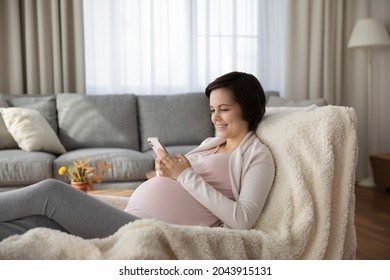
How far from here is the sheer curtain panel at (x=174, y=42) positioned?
3992 mm

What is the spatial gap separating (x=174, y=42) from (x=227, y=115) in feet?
9.16

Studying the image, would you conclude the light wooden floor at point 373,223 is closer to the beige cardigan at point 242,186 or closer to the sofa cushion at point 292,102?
the sofa cushion at point 292,102

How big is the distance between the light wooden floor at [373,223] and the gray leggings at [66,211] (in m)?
1.58

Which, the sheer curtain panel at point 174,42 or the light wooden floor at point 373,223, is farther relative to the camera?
the sheer curtain panel at point 174,42

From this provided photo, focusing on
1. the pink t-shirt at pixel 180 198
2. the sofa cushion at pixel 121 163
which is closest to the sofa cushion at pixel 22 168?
the sofa cushion at pixel 121 163

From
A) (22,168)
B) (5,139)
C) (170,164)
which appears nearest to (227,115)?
(170,164)

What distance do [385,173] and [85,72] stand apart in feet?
8.89

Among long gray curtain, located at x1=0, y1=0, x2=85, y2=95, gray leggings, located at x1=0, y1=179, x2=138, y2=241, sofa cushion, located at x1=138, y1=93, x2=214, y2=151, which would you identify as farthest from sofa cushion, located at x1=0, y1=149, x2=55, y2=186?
gray leggings, located at x1=0, y1=179, x2=138, y2=241

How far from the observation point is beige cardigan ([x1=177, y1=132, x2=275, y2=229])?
129cm

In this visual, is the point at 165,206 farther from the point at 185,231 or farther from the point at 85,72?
the point at 85,72

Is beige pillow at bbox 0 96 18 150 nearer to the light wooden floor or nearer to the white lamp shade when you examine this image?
the light wooden floor

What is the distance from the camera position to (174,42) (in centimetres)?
413

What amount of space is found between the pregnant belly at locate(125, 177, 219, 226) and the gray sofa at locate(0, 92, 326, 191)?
168 centimetres

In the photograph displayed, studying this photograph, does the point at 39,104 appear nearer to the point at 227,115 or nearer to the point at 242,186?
the point at 227,115
